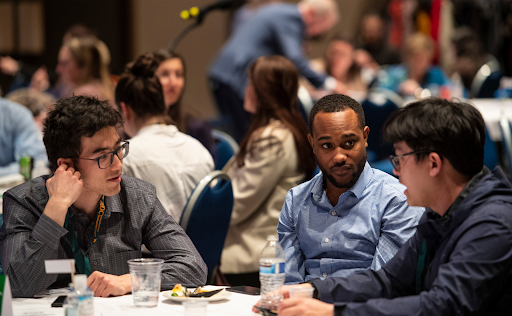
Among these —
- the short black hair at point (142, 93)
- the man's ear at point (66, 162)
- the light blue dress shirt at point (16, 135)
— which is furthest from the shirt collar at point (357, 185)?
the light blue dress shirt at point (16, 135)

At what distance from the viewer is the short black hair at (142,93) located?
120 inches

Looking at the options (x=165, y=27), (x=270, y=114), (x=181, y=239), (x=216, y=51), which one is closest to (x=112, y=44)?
(x=165, y=27)

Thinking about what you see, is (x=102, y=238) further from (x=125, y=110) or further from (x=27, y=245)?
(x=125, y=110)

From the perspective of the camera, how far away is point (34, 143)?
153 inches

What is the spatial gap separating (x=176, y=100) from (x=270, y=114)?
771 millimetres

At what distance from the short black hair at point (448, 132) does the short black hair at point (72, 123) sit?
985mm

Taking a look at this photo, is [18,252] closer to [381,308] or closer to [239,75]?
[381,308]

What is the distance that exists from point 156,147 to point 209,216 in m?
0.55

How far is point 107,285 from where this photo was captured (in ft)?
5.79

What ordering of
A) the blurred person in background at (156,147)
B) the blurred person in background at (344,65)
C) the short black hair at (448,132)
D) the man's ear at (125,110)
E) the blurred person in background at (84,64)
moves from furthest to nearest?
the blurred person in background at (344,65)
the blurred person in background at (84,64)
the man's ear at (125,110)
the blurred person in background at (156,147)
the short black hair at (448,132)

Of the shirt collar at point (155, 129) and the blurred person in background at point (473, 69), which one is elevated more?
the blurred person in background at point (473, 69)

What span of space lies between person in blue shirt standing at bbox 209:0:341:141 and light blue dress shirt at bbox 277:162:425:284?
10.9ft

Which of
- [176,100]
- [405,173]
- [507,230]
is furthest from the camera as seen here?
[176,100]

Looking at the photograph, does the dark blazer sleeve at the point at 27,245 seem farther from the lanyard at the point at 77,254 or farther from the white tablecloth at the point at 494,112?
the white tablecloth at the point at 494,112
